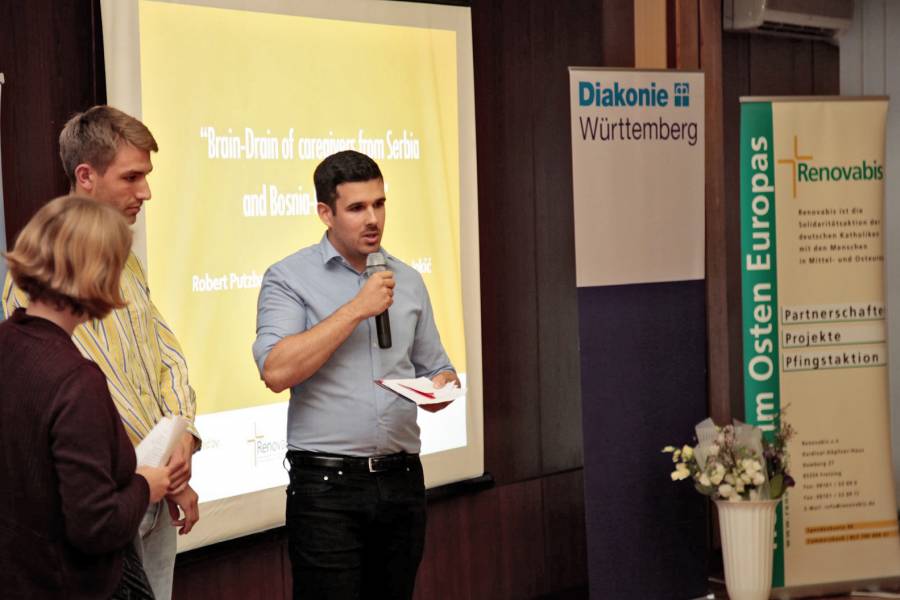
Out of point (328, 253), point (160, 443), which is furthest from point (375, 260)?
point (160, 443)

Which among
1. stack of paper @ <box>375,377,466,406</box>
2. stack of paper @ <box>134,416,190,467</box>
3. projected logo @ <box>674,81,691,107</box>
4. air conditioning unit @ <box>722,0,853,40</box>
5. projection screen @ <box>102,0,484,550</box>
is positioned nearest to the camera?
stack of paper @ <box>134,416,190,467</box>

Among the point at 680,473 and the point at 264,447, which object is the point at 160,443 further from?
the point at 680,473

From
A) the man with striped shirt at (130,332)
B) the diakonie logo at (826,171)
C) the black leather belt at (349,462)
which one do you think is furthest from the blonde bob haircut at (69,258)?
the diakonie logo at (826,171)

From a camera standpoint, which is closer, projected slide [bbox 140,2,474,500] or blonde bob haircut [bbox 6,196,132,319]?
blonde bob haircut [bbox 6,196,132,319]

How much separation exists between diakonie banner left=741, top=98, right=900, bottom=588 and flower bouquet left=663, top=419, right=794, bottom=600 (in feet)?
0.78

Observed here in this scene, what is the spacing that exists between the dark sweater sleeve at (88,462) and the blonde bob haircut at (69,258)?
12 cm

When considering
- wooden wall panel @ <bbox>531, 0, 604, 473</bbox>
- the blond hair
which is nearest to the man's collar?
the blond hair

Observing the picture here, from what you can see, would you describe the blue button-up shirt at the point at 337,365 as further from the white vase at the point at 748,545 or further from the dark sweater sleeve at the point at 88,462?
the white vase at the point at 748,545

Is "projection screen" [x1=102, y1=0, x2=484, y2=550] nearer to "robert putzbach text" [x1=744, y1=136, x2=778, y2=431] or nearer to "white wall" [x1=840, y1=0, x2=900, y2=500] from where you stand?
"robert putzbach text" [x1=744, y1=136, x2=778, y2=431]

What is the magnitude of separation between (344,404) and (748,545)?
2.28 meters

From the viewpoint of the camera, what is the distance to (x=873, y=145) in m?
4.68

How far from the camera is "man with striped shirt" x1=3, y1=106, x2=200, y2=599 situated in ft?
7.61

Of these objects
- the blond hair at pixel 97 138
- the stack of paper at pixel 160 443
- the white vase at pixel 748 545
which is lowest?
the white vase at pixel 748 545

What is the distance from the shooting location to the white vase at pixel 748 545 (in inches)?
170
